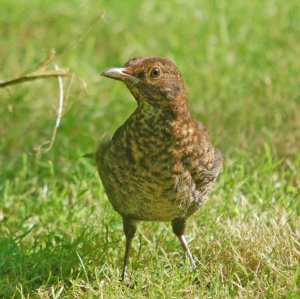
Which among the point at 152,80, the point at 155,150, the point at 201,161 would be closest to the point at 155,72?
the point at 152,80

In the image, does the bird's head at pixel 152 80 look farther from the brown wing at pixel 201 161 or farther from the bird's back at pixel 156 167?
the brown wing at pixel 201 161

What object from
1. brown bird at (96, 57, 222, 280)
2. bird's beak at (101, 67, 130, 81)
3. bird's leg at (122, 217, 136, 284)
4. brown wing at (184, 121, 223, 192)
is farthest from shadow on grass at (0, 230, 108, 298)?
bird's beak at (101, 67, 130, 81)

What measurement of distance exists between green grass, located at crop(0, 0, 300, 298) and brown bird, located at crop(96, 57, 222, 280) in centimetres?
35

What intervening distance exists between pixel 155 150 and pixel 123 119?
215 cm

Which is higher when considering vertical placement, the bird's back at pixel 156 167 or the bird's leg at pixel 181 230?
the bird's back at pixel 156 167

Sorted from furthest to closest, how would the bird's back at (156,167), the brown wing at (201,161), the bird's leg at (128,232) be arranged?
the bird's leg at (128,232)
the brown wing at (201,161)
the bird's back at (156,167)

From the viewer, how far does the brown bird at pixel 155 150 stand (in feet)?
13.5

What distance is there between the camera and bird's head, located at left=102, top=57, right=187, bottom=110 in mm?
4070

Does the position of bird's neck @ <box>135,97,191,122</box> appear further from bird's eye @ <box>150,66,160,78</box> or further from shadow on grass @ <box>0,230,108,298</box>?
shadow on grass @ <box>0,230,108,298</box>

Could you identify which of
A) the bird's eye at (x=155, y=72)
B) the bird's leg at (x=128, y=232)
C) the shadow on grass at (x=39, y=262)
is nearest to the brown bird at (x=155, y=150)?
the bird's eye at (x=155, y=72)

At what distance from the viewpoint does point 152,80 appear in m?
4.09

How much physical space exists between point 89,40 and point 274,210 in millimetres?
3077

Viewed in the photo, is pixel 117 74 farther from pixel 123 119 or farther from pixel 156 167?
pixel 123 119

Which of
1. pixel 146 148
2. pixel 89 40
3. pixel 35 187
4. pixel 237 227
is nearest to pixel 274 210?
pixel 237 227
